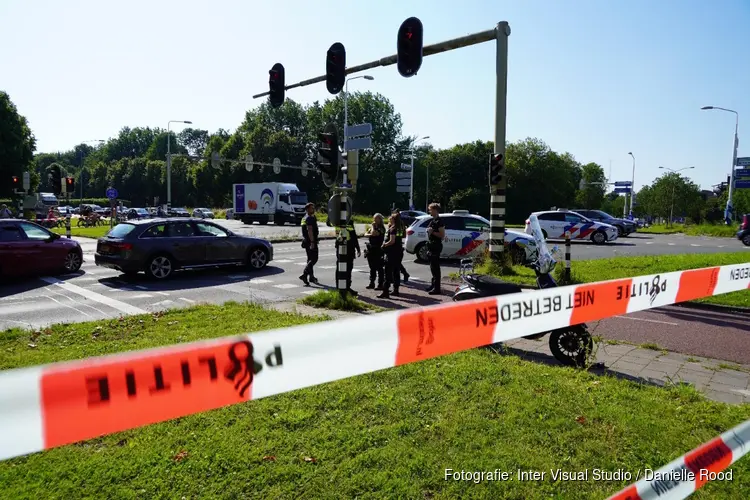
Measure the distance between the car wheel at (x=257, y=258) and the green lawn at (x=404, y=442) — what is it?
365 inches

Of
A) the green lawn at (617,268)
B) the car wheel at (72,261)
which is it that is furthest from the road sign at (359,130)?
the car wheel at (72,261)

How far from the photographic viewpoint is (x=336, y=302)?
8.87 metres

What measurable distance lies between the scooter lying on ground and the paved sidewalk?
0.55 feet

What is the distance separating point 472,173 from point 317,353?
227 feet

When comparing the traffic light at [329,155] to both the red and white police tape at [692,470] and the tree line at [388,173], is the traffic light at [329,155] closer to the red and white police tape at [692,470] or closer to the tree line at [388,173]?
the red and white police tape at [692,470]

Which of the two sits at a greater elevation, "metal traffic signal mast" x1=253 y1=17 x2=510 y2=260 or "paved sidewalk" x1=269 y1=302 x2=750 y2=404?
"metal traffic signal mast" x1=253 y1=17 x2=510 y2=260

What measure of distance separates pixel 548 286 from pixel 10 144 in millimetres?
50086

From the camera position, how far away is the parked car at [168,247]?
12172 mm

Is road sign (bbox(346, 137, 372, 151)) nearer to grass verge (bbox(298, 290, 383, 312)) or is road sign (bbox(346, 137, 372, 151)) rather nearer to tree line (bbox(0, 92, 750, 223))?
grass verge (bbox(298, 290, 383, 312))

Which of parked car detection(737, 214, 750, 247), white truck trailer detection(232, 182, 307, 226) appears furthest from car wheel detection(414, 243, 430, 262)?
white truck trailer detection(232, 182, 307, 226)

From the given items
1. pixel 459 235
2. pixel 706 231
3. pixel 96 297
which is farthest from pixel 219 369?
pixel 706 231

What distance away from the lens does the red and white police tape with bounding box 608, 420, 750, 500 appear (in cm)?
270

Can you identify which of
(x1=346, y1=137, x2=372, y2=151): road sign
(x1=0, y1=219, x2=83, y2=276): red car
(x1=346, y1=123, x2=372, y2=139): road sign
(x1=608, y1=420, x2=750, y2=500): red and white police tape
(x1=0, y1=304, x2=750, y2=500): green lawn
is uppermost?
(x1=346, y1=123, x2=372, y2=139): road sign

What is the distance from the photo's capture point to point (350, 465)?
10.4 feet
